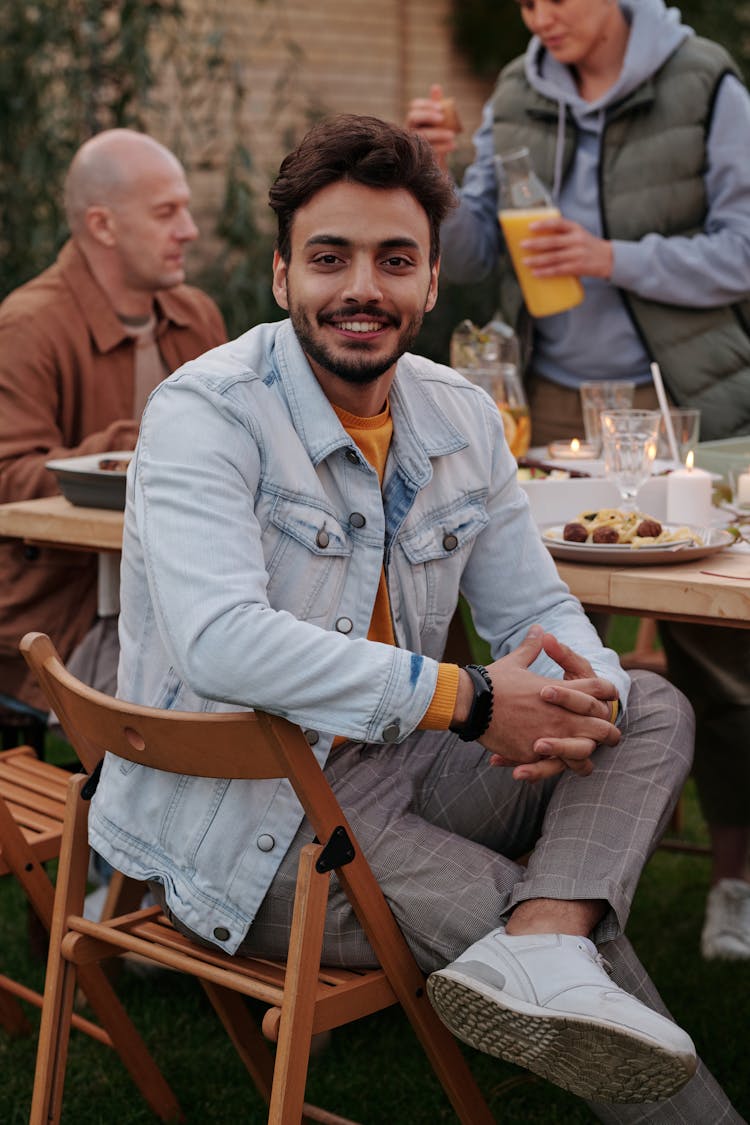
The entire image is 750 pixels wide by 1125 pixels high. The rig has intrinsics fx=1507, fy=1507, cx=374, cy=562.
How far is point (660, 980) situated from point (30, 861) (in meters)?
1.36

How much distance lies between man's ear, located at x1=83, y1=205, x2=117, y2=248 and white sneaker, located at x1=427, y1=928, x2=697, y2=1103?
229 cm

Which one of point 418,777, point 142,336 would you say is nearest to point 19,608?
point 142,336

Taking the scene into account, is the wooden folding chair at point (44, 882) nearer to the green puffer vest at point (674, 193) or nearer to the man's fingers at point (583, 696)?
the man's fingers at point (583, 696)

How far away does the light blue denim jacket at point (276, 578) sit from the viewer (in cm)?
182

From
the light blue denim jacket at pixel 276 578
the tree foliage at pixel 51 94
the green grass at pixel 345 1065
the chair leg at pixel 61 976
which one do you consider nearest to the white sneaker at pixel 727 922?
the green grass at pixel 345 1065

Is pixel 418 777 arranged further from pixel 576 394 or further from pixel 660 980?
pixel 576 394

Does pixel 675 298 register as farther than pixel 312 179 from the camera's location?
Yes

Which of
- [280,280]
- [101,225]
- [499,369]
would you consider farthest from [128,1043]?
[101,225]

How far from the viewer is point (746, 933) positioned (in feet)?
10.4

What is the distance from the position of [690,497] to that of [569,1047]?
109 centimetres

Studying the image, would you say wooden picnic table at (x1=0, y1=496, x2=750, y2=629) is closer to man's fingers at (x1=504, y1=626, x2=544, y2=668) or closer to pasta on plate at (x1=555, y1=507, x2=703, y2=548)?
pasta on plate at (x1=555, y1=507, x2=703, y2=548)

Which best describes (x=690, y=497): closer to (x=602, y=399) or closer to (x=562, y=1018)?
(x=602, y=399)

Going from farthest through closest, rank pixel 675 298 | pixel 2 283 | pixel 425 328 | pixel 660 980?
pixel 425 328, pixel 2 283, pixel 675 298, pixel 660 980

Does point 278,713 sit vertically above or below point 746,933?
above
